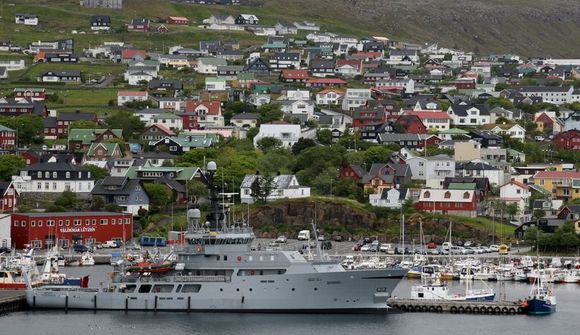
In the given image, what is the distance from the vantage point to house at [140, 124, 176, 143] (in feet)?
360

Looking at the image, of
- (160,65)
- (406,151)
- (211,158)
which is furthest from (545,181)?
(160,65)

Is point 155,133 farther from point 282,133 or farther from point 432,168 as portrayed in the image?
point 432,168

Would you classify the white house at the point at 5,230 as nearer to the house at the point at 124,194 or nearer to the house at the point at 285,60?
the house at the point at 124,194

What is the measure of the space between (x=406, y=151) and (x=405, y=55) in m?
50.5

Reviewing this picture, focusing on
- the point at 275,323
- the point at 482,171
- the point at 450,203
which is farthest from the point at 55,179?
the point at 275,323

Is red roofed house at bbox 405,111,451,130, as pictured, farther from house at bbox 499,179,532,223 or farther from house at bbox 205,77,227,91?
house at bbox 499,179,532,223

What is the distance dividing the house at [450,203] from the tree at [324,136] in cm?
1963

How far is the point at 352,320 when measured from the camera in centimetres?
6159

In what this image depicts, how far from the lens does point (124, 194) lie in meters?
93.6

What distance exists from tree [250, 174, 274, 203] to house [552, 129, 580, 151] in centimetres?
2634

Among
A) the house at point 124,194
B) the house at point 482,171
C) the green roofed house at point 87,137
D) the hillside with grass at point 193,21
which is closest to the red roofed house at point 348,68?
the hillside with grass at point 193,21

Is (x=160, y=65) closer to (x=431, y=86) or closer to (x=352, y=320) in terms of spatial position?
(x=431, y=86)

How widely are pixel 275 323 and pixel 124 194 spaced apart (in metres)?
33.8

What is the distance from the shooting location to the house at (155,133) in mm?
109750
